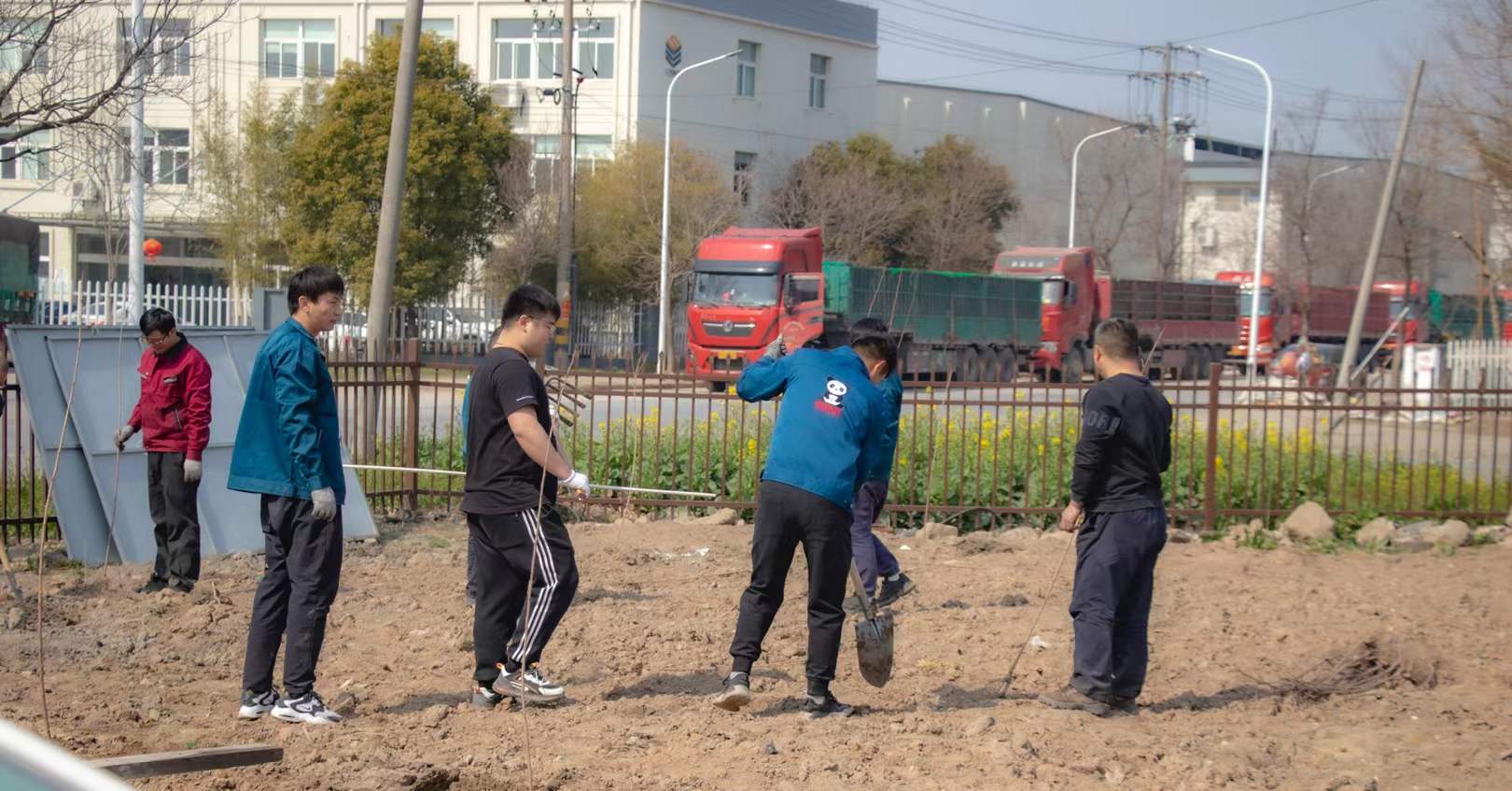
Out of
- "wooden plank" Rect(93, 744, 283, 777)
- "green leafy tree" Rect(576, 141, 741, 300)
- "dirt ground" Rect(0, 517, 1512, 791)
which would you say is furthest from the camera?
"green leafy tree" Rect(576, 141, 741, 300)

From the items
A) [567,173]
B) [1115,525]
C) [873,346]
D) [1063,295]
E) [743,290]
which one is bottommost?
[1115,525]

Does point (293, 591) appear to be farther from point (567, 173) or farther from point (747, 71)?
point (747, 71)

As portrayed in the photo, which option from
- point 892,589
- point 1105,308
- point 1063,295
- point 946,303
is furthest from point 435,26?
point 892,589

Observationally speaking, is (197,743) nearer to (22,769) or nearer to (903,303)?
(22,769)

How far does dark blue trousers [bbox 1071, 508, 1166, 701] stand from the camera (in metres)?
A: 6.08

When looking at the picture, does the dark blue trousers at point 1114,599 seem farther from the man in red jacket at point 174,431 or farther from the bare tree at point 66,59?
the bare tree at point 66,59

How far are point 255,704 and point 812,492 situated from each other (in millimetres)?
2398

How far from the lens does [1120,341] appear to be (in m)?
6.25

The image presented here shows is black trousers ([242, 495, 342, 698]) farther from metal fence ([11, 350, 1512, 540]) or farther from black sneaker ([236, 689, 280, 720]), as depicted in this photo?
metal fence ([11, 350, 1512, 540])

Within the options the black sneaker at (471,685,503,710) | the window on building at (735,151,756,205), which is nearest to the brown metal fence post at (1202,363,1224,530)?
the black sneaker at (471,685,503,710)

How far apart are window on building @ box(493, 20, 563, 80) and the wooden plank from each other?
36093 mm

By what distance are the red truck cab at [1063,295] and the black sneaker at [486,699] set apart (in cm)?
2856

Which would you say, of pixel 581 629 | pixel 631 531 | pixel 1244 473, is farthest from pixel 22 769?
pixel 1244 473

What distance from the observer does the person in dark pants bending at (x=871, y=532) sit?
25.3ft
